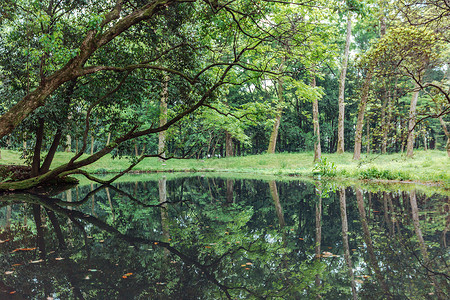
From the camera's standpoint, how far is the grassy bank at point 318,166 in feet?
39.5

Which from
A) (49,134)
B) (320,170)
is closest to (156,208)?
(49,134)

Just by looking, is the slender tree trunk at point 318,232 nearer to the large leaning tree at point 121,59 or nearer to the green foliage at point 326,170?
the large leaning tree at point 121,59

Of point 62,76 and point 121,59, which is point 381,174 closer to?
point 121,59

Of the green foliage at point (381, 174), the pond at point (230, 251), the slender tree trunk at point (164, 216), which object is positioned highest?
the green foliage at point (381, 174)

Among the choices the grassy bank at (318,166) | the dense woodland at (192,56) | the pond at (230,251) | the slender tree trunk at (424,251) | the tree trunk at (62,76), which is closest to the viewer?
the slender tree trunk at (424,251)

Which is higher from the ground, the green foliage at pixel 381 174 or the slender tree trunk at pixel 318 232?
the green foliage at pixel 381 174

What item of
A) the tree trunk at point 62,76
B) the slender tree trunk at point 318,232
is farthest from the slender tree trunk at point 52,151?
the slender tree trunk at point 318,232

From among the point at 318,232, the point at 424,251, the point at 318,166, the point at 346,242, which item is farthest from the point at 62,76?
the point at 318,166

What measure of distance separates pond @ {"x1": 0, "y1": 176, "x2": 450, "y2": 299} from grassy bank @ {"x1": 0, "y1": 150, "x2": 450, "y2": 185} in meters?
5.30

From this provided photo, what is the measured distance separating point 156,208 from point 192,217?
151 centimetres

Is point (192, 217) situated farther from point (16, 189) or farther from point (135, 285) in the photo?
point (16, 189)

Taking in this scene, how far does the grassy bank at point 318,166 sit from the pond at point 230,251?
5.30 meters

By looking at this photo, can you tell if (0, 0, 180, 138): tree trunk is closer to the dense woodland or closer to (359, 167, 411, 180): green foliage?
the dense woodland

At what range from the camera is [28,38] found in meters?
8.59
